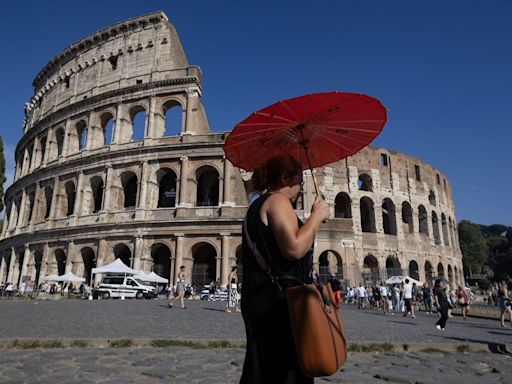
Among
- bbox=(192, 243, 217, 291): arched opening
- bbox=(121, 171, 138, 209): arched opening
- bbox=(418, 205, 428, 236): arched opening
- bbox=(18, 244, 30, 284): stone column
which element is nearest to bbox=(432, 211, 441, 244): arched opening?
bbox=(418, 205, 428, 236): arched opening

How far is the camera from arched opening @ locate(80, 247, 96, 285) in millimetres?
23962

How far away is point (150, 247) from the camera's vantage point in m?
22.0

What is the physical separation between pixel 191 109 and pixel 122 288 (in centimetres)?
1160

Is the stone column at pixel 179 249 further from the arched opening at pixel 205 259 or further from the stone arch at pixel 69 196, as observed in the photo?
the stone arch at pixel 69 196

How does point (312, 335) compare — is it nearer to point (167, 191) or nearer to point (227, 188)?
point (227, 188)

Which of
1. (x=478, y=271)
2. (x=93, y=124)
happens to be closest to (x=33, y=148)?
(x=93, y=124)

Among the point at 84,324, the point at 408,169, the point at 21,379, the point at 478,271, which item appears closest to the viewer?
the point at 21,379

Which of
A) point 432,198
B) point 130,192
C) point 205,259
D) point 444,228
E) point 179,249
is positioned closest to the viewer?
point 179,249

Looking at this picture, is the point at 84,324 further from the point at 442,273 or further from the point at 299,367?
the point at 442,273

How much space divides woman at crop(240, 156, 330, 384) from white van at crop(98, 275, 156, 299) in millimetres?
20066

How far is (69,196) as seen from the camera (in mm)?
27062

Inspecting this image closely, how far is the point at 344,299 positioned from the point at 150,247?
470 inches

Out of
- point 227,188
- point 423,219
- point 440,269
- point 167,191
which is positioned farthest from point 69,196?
point 440,269

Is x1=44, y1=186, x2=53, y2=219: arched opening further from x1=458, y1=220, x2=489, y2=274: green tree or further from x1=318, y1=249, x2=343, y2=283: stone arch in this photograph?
x1=458, y1=220, x2=489, y2=274: green tree
